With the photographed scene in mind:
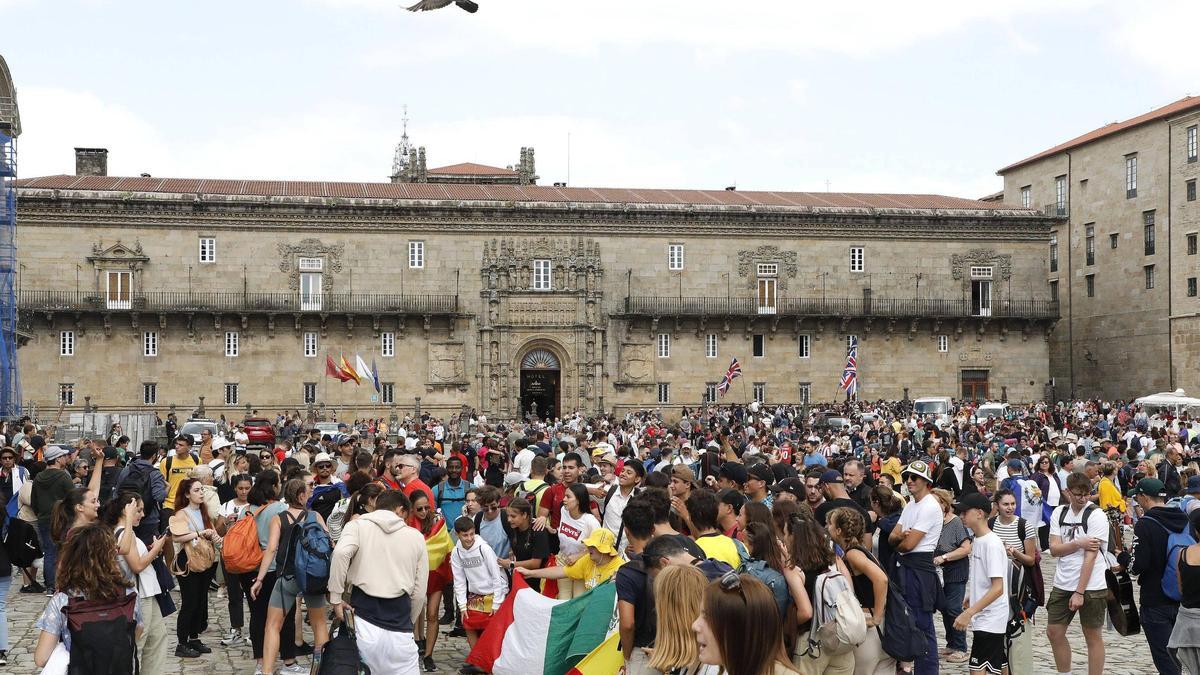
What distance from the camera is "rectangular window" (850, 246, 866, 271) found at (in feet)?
154

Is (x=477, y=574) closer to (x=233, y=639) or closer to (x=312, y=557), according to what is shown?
(x=312, y=557)

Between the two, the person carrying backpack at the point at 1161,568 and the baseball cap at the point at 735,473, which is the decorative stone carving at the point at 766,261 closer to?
the baseball cap at the point at 735,473

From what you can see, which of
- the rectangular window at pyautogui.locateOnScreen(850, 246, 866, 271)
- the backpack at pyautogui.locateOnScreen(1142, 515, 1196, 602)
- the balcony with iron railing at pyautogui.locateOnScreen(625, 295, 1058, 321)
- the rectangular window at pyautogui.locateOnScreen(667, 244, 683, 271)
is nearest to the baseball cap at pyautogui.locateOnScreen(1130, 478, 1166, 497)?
the backpack at pyautogui.locateOnScreen(1142, 515, 1196, 602)

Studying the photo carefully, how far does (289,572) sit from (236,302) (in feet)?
117

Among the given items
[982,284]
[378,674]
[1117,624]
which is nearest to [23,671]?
[378,674]

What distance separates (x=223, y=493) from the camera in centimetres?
1409

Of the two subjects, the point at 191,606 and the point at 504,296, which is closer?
the point at 191,606

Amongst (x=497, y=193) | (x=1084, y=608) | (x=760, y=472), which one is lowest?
(x=1084, y=608)

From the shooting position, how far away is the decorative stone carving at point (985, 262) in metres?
47.5

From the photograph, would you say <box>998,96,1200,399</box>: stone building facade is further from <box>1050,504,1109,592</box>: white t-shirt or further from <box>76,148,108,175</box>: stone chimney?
<box>1050,504,1109,592</box>: white t-shirt

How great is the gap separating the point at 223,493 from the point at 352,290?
3032 centimetres

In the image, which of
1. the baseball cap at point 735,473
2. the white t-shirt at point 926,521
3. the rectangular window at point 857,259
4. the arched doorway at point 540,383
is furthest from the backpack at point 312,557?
the rectangular window at point 857,259

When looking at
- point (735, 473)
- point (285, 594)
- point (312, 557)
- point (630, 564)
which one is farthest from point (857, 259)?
point (630, 564)

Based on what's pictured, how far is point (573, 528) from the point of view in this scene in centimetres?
910
